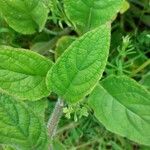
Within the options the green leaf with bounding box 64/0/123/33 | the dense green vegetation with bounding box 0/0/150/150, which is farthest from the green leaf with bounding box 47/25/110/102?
the green leaf with bounding box 64/0/123/33

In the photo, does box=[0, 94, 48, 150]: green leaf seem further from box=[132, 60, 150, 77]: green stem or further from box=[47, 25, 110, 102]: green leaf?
box=[132, 60, 150, 77]: green stem

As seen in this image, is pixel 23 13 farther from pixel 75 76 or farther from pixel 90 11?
pixel 75 76

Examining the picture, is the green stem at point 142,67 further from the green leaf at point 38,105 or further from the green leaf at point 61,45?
the green leaf at point 38,105

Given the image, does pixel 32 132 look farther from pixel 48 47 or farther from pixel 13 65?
pixel 48 47

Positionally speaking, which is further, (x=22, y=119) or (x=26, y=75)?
(x=26, y=75)

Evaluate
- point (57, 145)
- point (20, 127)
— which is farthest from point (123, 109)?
point (20, 127)

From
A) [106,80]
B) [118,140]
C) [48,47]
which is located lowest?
[118,140]

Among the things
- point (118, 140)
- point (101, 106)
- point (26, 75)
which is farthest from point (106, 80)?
point (118, 140)
